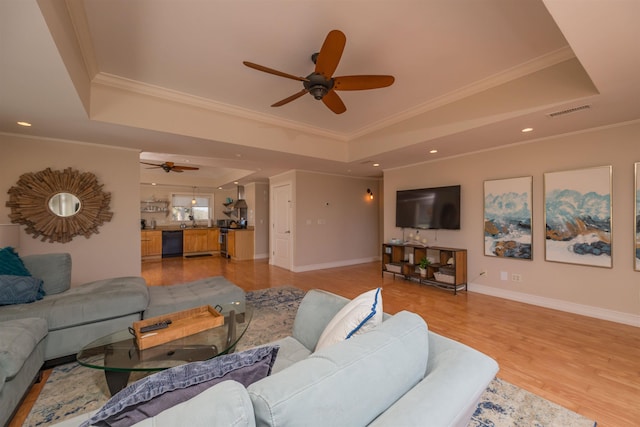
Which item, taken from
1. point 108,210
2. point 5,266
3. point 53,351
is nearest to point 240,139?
point 108,210

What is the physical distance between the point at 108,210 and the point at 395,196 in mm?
5117

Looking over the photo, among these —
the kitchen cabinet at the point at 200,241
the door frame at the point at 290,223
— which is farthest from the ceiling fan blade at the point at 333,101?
the kitchen cabinet at the point at 200,241

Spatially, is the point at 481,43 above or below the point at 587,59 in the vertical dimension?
above

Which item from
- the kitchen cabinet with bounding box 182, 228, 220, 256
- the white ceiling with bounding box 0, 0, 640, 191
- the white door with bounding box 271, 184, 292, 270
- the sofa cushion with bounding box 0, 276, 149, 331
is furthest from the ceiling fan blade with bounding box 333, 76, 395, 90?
the kitchen cabinet with bounding box 182, 228, 220, 256

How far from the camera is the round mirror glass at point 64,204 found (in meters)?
3.69

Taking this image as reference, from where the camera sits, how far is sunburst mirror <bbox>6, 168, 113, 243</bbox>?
3.49 meters

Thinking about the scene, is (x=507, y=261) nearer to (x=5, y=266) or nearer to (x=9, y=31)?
(x=9, y=31)

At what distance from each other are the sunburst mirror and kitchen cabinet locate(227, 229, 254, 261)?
3.88 meters

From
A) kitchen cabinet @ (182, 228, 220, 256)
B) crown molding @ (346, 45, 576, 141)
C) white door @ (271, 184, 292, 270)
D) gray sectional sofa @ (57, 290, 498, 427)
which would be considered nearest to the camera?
gray sectional sofa @ (57, 290, 498, 427)

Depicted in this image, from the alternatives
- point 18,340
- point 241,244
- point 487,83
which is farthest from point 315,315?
point 241,244

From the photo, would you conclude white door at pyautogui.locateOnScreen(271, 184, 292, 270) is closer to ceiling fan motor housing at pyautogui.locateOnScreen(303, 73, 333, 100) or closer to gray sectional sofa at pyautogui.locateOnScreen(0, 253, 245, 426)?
gray sectional sofa at pyautogui.locateOnScreen(0, 253, 245, 426)

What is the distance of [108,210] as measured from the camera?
4031mm

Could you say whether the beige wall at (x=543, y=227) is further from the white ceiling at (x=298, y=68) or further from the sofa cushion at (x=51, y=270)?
the sofa cushion at (x=51, y=270)

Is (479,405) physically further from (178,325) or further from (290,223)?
(290,223)
